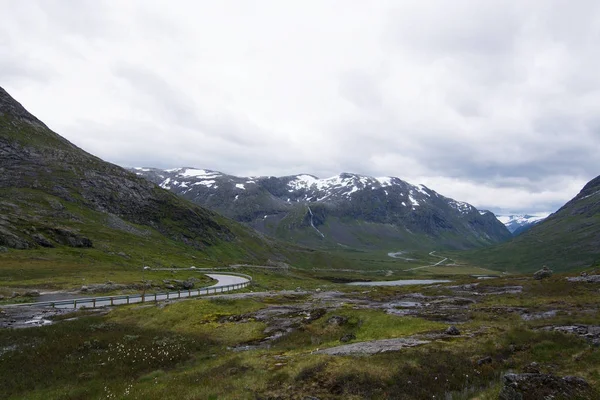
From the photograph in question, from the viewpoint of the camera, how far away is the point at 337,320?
4147cm

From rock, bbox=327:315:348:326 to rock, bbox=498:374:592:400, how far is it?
24529 millimetres

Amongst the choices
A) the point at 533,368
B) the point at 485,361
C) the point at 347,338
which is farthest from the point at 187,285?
the point at 533,368

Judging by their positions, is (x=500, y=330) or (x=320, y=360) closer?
(x=320, y=360)

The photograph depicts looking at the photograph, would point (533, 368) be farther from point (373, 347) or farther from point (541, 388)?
point (373, 347)

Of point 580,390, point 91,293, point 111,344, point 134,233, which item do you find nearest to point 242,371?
point 111,344

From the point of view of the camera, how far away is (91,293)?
219ft

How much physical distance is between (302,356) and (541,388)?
1529 centimetres

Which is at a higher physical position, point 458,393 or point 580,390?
point 580,390

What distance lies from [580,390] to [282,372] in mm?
15964

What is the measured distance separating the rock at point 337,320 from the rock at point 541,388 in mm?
24529

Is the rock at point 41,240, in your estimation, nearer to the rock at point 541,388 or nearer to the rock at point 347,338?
the rock at point 347,338

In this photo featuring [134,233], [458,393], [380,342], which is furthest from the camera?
[134,233]

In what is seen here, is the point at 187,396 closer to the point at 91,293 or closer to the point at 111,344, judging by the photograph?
the point at 111,344

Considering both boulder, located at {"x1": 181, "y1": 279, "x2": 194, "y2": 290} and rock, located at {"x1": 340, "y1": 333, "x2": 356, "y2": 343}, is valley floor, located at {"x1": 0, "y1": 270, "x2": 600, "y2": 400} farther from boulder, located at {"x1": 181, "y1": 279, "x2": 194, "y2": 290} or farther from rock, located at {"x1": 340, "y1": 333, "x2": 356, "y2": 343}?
boulder, located at {"x1": 181, "y1": 279, "x2": 194, "y2": 290}
